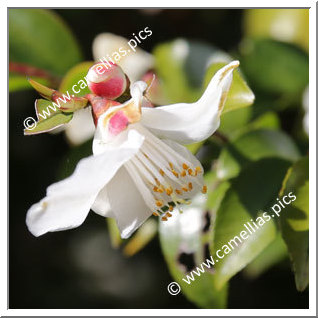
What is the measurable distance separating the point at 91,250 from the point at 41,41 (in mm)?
940

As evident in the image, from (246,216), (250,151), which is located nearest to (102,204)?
(246,216)

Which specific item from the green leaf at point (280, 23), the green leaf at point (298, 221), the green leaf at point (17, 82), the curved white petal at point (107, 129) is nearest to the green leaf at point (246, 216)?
the green leaf at point (298, 221)

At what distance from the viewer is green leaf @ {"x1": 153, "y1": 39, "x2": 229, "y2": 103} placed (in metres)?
1.54

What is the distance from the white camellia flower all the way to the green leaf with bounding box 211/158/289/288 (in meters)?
0.09

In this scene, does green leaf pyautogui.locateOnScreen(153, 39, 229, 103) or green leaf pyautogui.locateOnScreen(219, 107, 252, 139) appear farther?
green leaf pyautogui.locateOnScreen(153, 39, 229, 103)

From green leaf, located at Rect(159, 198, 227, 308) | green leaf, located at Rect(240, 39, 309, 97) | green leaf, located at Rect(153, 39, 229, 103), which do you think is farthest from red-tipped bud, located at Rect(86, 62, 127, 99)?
green leaf, located at Rect(240, 39, 309, 97)

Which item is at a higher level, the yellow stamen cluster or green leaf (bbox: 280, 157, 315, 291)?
the yellow stamen cluster

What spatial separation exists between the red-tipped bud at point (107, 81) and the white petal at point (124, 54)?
68 cm

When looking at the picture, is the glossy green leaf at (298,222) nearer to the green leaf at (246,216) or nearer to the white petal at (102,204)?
the green leaf at (246,216)

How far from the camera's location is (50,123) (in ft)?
2.95

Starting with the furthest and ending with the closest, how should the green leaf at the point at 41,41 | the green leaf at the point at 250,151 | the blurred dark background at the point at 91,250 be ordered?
the blurred dark background at the point at 91,250
the green leaf at the point at 41,41
the green leaf at the point at 250,151

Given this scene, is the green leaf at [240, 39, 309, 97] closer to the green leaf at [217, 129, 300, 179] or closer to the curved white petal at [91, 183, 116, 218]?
the green leaf at [217, 129, 300, 179]

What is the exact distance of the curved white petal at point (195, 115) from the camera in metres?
0.93
